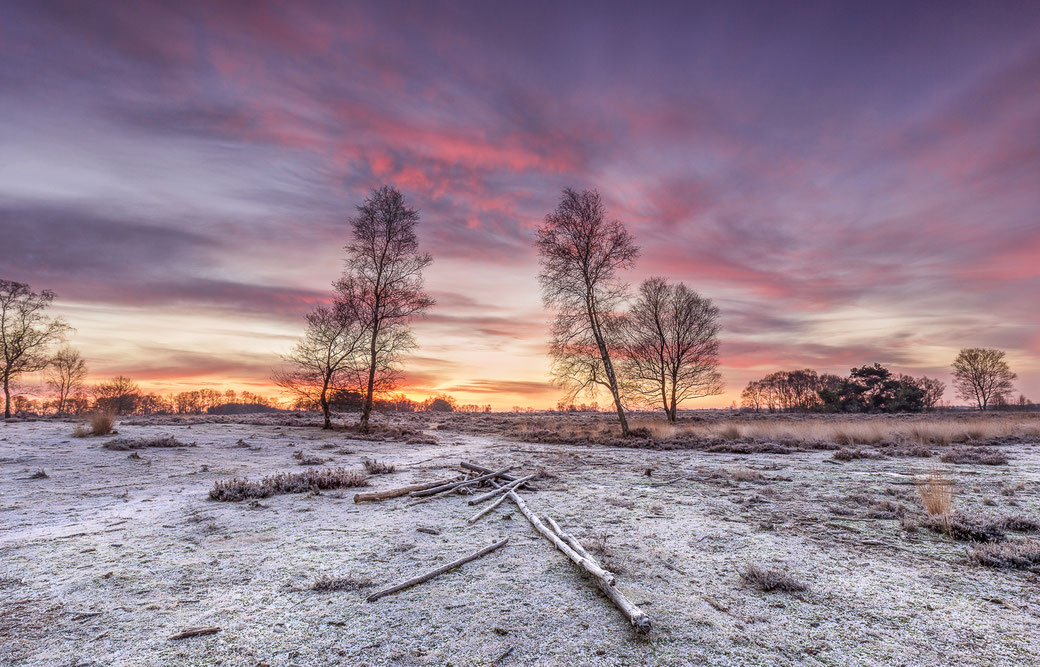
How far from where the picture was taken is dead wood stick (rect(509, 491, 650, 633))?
3.14 m

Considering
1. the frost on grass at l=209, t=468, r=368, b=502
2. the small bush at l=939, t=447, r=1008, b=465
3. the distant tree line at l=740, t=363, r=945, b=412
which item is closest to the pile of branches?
the frost on grass at l=209, t=468, r=368, b=502

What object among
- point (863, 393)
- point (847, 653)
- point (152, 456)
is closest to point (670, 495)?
point (847, 653)

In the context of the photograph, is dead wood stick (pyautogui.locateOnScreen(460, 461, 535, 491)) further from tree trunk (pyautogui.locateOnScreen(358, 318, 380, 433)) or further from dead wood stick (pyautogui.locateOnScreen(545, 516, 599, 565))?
tree trunk (pyautogui.locateOnScreen(358, 318, 380, 433))

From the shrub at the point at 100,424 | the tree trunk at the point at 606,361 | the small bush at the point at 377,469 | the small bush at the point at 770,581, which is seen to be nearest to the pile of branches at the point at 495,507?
the small bush at the point at 770,581

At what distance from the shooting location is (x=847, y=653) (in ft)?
9.53

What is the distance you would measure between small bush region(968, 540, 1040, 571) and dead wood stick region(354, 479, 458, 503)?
7.88 metres

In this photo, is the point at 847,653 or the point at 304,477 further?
the point at 304,477

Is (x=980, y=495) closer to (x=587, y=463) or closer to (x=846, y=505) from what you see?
(x=846, y=505)

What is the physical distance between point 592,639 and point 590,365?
17069 mm

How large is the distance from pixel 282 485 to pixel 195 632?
18.3ft

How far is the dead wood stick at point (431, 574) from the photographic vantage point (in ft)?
12.5

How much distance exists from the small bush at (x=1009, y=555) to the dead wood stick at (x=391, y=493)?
7876 millimetres

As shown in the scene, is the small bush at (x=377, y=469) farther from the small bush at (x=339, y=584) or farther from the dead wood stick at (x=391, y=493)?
the small bush at (x=339, y=584)

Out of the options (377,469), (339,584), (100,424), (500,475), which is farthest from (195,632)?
(100,424)
